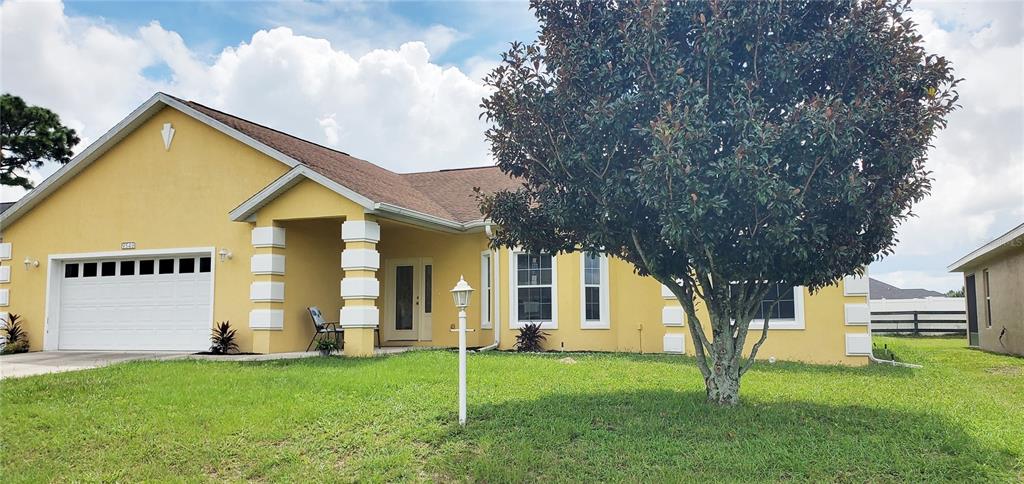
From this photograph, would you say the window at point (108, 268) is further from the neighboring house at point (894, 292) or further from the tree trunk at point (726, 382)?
the neighboring house at point (894, 292)

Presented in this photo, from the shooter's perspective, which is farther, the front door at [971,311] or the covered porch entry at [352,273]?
the front door at [971,311]

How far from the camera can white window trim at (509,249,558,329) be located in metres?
15.5

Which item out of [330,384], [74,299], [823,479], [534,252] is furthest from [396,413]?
[74,299]

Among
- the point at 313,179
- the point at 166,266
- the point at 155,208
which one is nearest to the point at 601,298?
the point at 313,179

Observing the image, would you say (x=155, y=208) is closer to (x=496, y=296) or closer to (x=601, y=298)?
(x=496, y=296)

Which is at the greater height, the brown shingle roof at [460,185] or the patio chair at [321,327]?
the brown shingle roof at [460,185]

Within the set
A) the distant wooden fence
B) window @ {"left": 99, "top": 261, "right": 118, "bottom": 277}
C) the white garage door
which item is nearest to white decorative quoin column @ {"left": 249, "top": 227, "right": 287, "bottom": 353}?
the white garage door

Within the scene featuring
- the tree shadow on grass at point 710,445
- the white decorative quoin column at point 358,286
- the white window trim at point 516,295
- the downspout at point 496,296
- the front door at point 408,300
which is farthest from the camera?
the front door at point 408,300

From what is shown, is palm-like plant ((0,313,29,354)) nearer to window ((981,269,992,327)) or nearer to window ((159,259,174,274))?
window ((159,259,174,274))

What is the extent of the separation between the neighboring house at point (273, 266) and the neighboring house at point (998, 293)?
6.28 metres

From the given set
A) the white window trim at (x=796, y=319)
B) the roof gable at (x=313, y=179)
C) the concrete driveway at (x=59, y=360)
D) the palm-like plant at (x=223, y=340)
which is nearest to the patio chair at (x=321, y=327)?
the palm-like plant at (x=223, y=340)

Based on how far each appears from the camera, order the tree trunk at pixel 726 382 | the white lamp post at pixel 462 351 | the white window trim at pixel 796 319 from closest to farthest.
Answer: the white lamp post at pixel 462 351
the tree trunk at pixel 726 382
the white window trim at pixel 796 319

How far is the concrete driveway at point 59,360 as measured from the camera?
460 inches

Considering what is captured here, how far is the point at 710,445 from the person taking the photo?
6.57 meters
